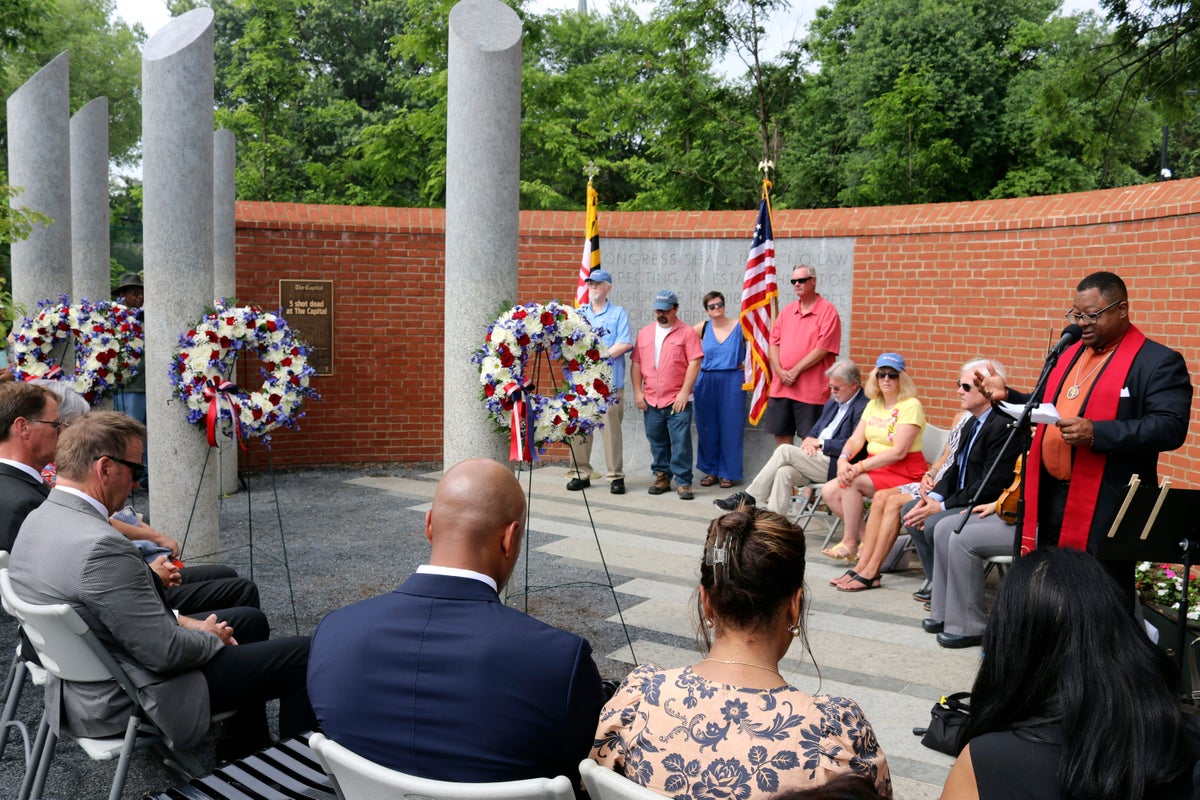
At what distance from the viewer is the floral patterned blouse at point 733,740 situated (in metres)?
2.09

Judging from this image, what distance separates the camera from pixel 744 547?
94.0 inches

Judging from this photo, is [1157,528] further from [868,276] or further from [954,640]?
[868,276]

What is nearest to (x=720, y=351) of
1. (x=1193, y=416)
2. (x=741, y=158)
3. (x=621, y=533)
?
(x=621, y=533)

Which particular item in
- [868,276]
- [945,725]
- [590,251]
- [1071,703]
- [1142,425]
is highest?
[590,251]

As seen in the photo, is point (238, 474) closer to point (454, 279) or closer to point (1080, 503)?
point (454, 279)

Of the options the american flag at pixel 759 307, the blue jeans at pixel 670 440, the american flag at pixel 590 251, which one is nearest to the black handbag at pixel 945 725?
the american flag at pixel 759 307

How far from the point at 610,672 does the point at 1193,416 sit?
4265 millimetres

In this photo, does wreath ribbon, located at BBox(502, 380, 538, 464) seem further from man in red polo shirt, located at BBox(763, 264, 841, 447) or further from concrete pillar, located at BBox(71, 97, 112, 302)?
concrete pillar, located at BBox(71, 97, 112, 302)

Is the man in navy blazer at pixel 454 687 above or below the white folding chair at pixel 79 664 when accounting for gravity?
above

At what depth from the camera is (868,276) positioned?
32.2 ft

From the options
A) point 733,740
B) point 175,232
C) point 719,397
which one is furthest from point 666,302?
point 733,740

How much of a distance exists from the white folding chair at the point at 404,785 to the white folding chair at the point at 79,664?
1.34m

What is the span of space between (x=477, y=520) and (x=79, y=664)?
5.22 ft

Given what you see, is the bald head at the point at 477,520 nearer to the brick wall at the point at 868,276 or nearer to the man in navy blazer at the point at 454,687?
the man in navy blazer at the point at 454,687
